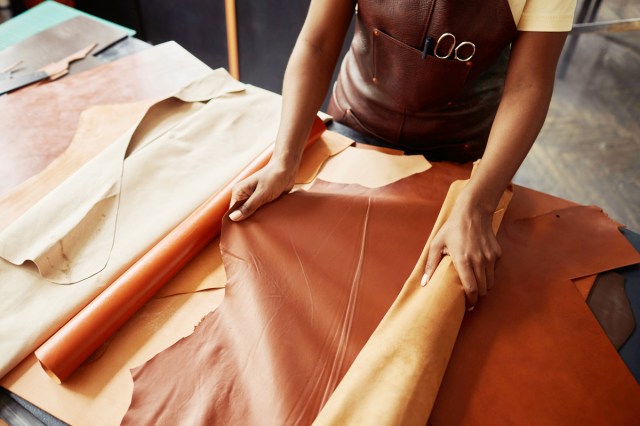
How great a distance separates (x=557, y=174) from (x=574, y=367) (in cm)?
284

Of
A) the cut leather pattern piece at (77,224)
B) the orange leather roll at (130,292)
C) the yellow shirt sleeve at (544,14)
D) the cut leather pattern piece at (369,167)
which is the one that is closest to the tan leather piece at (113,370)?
the orange leather roll at (130,292)

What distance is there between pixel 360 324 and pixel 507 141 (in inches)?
23.1

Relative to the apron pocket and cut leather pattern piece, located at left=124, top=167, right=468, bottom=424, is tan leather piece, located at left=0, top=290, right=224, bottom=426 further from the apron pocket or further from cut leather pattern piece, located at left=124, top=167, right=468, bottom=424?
the apron pocket

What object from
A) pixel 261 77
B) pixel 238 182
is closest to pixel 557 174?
pixel 261 77

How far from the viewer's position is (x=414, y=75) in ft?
4.22

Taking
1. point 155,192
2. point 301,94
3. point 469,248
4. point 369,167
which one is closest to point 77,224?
point 155,192

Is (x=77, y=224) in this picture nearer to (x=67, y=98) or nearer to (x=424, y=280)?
(x=67, y=98)

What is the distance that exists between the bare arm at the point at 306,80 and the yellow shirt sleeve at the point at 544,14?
48 centimetres

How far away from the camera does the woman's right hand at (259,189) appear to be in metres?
1.16

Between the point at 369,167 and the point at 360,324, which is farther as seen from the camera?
the point at 369,167

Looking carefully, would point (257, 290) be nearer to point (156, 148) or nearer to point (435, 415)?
point (435, 415)

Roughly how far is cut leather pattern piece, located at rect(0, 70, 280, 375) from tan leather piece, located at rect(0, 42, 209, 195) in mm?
296

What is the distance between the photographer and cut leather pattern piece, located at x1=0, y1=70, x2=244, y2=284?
41.4 inches

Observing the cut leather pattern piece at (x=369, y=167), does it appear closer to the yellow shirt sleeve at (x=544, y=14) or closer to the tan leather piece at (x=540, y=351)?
the tan leather piece at (x=540, y=351)
